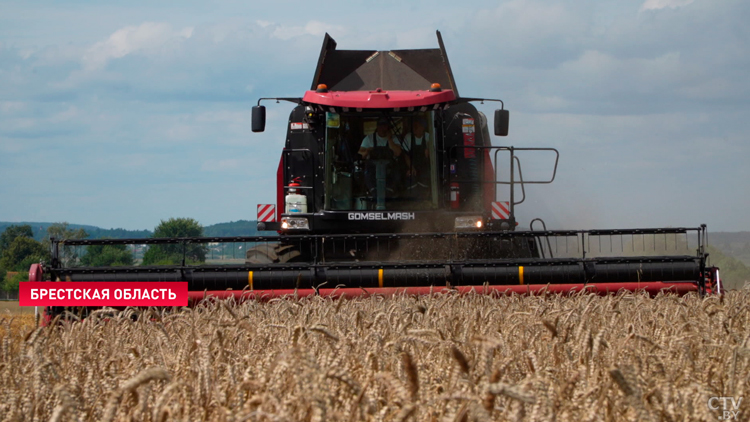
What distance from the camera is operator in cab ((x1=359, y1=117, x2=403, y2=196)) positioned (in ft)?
28.6

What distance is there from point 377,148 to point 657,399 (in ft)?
22.4

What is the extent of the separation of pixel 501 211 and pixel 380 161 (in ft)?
5.42

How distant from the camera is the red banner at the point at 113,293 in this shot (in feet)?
21.4

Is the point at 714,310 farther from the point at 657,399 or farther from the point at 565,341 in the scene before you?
the point at 657,399

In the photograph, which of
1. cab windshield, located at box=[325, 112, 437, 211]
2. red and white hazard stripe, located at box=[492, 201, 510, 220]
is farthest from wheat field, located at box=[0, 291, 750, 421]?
red and white hazard stripe, located at box=[492, 201, 510, 220]

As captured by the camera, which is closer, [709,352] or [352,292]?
[709,352]

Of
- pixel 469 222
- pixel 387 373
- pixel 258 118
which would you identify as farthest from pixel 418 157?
pixel 387 373

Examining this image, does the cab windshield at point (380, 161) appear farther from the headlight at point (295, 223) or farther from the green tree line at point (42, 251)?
the green tree line at point (42, 251)

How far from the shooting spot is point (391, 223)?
28.1 ft

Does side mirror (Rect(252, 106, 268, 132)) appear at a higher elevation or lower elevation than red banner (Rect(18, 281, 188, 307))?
higher

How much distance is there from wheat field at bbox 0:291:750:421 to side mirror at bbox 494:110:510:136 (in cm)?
536

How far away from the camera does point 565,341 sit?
9.66 feet

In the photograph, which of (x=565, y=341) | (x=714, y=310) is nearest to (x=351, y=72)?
(x=714, y=310)

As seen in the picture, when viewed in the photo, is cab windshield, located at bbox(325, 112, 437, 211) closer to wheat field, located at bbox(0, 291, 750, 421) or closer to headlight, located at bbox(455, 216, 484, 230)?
headlight, located at bbox(455, 216, 484, 230)
